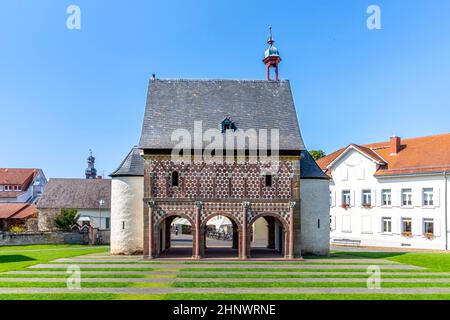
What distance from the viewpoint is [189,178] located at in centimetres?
2608

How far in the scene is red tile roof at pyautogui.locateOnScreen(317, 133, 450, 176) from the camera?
35.1 m

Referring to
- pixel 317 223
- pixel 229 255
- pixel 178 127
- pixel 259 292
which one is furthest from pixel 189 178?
pixel 259 292

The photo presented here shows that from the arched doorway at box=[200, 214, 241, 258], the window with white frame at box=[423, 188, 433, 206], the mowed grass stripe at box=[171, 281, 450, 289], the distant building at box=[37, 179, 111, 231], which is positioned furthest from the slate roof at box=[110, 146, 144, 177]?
the window with white frame at box=[423, 188, 433, 206]

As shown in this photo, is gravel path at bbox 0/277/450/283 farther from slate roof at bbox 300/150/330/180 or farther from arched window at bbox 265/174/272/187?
slate roof at bbox 300/150/330/180

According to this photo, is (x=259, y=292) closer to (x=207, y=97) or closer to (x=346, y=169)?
(x=207, y=97)

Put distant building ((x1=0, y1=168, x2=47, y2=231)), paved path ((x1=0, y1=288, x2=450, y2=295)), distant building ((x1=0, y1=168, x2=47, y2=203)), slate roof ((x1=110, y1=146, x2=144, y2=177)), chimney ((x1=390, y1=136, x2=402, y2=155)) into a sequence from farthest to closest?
distant building ((x1=0, y1=168, x2=47, y2=203)) → distant building ((x1=0, y1=168, x2=47, y2=231)) → chimney ((x1=390, y1=136, x2=402, y2=155)) → slate roof ((x1=110, y1=146, x2=144, y2=177)) → paved path ((x1=0, y1=288, x2=450, y2=295))

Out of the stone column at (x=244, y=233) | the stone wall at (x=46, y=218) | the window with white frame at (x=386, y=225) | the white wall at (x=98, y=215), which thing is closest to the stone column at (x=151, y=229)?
the stone column at (x=244, y=233)

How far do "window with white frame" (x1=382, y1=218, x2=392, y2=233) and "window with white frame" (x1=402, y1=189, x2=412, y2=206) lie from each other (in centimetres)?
228

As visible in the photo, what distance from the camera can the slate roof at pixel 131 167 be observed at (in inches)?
1117

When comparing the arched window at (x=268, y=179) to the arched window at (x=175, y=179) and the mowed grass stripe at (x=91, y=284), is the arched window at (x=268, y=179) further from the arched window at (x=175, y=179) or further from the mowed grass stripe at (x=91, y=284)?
the mowed grass stripe at (x=91, y=284)

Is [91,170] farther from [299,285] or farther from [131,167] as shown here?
[299,285]

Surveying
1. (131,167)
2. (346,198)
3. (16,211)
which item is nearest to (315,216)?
(131,167)

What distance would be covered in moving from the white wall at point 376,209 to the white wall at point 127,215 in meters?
23.2

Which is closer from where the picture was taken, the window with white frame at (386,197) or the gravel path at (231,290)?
the gravel path at (231,290)
